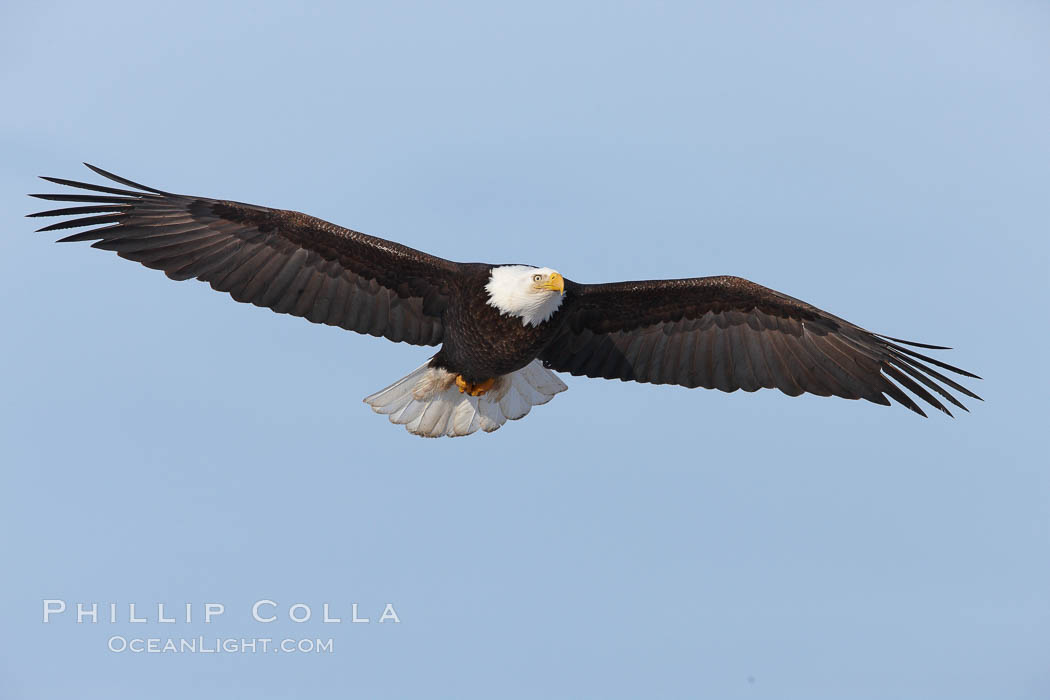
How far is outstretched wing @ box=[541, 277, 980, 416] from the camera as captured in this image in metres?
9.68

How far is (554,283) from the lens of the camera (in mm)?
8891

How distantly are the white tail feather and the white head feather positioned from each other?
1.20m

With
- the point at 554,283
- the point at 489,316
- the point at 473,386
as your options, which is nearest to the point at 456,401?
the point at 473,386

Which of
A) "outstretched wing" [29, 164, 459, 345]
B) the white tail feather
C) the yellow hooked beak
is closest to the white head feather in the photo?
the yellow hooked beak

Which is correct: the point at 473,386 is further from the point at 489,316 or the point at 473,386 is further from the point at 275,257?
the point at 275,257

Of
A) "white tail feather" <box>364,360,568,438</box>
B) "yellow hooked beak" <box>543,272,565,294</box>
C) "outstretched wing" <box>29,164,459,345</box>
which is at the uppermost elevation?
"outstretched wing" <box>29,164,459,345</box>

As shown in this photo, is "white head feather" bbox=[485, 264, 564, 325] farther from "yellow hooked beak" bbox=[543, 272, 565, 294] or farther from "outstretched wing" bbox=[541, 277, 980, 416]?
"outstretched wing" bbox=[541, 277, 980, 416]

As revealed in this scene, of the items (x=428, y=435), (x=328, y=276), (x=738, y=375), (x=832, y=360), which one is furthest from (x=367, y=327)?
(x=832, y=360)

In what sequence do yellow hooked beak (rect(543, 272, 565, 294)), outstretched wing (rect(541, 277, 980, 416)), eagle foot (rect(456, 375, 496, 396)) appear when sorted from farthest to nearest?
eagle foot (rect(456, 375, 496, 396)) < outstretched wing (rect(541, 277, 980, 416)) < yellow hooked beak (rect(543, 272, 565, 294))

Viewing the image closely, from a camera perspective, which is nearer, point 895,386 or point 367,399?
point 895,386

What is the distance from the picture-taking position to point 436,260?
932 cm

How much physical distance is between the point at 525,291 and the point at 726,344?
6.14ft

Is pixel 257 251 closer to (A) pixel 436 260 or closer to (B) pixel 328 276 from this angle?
(B) pixel 328 276

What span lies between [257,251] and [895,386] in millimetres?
4832
